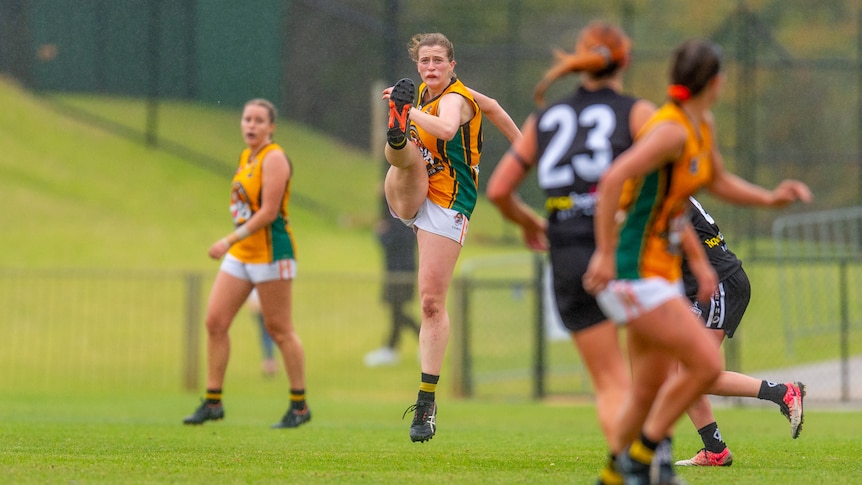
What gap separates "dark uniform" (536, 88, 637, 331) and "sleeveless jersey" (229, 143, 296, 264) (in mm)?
3915

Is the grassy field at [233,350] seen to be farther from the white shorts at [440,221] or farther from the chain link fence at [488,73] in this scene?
the white shorts at [440,221]

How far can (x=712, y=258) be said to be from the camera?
7.08 metres

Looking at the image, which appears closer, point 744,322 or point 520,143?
point 520,143

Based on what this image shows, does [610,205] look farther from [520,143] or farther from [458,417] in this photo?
[458,417]

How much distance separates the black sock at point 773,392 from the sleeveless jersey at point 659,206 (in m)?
2.49

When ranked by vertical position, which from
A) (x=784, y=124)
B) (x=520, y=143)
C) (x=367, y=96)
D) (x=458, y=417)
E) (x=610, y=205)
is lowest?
(x=458, y=417)

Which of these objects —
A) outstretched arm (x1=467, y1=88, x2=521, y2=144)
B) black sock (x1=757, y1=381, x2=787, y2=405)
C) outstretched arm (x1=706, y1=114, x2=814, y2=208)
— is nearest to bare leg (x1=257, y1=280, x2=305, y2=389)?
outstretched arm (x1=467, y1=88, x2=521, y2=144)

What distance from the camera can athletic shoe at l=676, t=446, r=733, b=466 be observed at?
6.83 metres

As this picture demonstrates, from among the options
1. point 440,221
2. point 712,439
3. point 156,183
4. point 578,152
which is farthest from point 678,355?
point 156,183

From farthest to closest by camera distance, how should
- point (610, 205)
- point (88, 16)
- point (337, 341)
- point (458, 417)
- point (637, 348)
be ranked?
point (88, 16), point (337, 341), point (458, 417), point (637, 348), point (610, 205)

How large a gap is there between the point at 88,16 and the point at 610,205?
22.0m

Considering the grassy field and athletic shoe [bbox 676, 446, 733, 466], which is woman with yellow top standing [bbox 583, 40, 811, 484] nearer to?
the grassy field

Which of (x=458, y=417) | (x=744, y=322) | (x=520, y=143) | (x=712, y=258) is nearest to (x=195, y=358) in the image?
(x=458, y=417)

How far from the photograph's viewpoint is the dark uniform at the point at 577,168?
4.97 m
